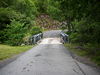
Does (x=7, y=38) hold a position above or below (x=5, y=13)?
below

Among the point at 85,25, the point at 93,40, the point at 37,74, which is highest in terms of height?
the point at 85,25

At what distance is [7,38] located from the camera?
81.5ft

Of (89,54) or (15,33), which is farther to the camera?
(15,33)

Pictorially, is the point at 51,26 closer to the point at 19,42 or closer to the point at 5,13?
the point at 5,13

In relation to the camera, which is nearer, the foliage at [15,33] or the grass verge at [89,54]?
the grass verge at [89,54]

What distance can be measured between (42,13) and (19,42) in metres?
45.8

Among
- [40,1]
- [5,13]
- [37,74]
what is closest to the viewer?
[37,74]

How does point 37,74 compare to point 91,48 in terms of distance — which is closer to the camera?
point 37,74

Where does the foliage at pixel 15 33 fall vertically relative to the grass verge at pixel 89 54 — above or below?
above

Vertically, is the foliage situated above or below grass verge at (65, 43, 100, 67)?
above

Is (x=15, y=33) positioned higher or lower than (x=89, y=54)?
higher

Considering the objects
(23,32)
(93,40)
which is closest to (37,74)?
(93,40)

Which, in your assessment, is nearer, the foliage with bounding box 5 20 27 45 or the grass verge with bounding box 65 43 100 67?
the grass verge with bounding box 65 43 100 67

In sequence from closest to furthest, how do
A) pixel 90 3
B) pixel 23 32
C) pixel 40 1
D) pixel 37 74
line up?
1. pixel 37 74
2. pixel 90 3
3. pixel 23 32
4. pixel 40 1
